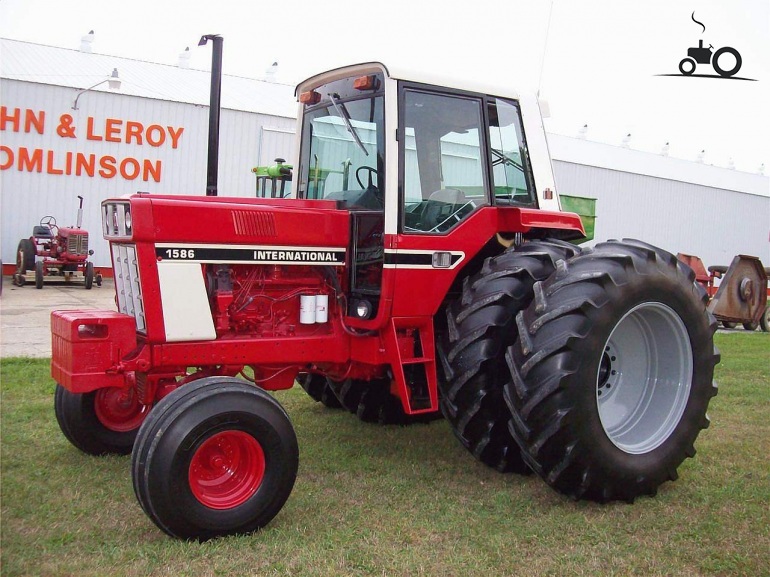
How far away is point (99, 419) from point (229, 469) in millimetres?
1563

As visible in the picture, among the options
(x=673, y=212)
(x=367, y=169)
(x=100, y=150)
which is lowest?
(x=367, y=169)

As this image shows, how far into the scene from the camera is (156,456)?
3650mm

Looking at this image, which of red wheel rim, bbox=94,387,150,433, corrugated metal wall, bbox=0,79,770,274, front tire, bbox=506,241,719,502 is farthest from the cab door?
corrugated metal wall, bbox=0,79,770,274

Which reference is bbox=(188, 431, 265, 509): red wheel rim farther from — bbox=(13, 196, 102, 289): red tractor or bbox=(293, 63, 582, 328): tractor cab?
bbox=(13, 196, 102, 289): red tractor

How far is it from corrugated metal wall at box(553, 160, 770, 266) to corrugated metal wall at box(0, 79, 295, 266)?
940 cm

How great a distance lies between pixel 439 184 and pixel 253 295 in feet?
4.38

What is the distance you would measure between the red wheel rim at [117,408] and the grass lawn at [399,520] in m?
0.24

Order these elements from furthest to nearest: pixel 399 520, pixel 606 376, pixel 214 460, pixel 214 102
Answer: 1. pixel 214 102
2. pixel 606 376
3. pixel 399 520
4. pixel 214 460

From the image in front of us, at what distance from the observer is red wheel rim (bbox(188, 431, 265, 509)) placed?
3869 mm

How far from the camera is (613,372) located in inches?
197

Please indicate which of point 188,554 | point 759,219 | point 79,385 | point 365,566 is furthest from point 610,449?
point 759,219

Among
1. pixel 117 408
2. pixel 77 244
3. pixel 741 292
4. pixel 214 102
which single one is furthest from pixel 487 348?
pixel 77 244

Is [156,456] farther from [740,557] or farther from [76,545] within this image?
[740,557]

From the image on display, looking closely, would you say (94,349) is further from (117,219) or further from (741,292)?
(741,292)
